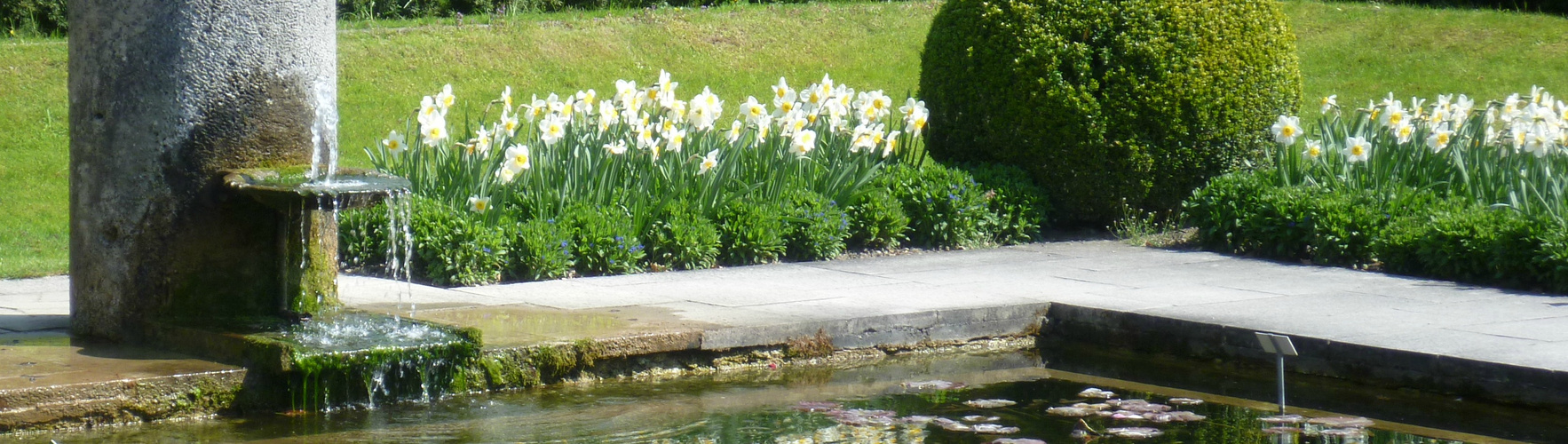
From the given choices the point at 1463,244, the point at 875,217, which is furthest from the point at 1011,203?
the point at 1463,244

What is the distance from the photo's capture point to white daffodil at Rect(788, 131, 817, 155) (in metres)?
7.71

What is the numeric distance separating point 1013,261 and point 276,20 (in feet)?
13.0

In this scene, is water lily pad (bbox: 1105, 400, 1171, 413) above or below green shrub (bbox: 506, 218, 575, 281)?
below

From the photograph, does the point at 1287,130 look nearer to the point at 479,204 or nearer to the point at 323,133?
the point at 479,204

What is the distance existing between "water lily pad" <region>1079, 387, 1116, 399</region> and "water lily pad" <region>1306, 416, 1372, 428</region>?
2.09 feet

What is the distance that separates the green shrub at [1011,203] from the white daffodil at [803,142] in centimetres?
113

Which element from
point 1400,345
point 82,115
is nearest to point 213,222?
point 82,115

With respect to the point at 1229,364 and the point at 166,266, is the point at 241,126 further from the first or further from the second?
the point at 1229,364

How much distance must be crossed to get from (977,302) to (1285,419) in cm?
172

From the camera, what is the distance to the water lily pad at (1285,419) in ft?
14.7

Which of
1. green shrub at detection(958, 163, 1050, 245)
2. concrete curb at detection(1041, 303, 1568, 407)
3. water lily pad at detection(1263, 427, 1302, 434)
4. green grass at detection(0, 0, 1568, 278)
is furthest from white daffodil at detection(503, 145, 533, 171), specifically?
green grass at detection(0, 0, 1568, 278)

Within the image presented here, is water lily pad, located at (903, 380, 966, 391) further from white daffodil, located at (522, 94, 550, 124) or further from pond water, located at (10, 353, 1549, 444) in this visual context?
white daffodil, located at (522, 94, 550, 124)

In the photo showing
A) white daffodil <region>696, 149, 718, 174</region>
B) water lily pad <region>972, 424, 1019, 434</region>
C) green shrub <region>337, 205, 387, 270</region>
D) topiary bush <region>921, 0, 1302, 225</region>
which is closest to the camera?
water lily pad <region>972, 424, 1019, 434</region>

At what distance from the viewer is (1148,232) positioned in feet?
27.9
